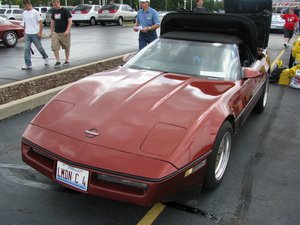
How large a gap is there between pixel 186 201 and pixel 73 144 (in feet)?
3.83

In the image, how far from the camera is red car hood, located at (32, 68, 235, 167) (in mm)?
2896

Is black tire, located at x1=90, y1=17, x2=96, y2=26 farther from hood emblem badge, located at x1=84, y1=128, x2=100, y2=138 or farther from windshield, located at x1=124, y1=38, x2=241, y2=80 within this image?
hood emblem badge, located at x1=84, y1=128, x2=100, y2=138

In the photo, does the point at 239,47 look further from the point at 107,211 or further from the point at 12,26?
the point at 12,26

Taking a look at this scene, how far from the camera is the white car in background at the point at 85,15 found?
26406 mm

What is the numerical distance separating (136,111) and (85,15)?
24745 mm

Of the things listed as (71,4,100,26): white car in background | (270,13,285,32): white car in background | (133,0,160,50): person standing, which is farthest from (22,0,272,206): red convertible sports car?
(71,4,100,26): white car in background

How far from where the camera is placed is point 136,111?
3.25 metres

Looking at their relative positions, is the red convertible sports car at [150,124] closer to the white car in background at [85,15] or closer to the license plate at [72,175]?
the license plate at [72,175]

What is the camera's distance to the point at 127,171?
2676 mm

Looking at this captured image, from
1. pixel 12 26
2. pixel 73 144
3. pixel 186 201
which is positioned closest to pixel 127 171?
pixel 73 144

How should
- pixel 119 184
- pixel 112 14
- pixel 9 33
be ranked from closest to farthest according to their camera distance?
pixel 119 184 < pixel 9 33 < pixel 112 14

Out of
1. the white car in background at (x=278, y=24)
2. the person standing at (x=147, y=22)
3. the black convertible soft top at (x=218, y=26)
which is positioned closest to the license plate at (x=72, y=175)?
the black convertible soft top at (x=218, y=26)

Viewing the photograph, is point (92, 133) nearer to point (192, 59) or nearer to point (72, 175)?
point (72, 175)

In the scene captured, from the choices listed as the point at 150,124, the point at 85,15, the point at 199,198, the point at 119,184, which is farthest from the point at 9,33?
the point at 85,15
